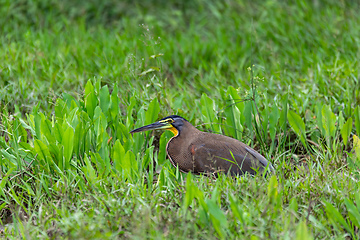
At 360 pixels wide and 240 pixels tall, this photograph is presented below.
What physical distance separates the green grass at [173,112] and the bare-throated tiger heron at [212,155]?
0.12m

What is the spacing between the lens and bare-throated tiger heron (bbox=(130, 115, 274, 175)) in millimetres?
3242

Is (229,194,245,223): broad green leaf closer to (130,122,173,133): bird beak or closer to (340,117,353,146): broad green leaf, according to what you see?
(130,122,173,133): bird beak

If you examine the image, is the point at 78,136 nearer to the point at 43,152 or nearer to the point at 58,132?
the point at 58,132

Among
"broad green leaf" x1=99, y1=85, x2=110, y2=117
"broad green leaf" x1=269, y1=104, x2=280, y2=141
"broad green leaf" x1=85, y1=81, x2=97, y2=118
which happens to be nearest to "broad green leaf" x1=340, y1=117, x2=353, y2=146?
"broad green leaf" x1=269, y1=104, x2=280, y2=141

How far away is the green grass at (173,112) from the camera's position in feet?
8.36

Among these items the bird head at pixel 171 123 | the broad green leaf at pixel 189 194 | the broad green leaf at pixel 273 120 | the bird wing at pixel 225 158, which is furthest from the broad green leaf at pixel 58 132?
the broad green leaf at pixel 273 120

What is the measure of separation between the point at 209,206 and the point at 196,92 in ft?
8.64

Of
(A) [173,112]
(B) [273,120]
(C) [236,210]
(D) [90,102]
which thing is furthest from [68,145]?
(B) [273,120]

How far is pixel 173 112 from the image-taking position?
13.3 feet

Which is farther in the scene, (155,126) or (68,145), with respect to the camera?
(155,126)

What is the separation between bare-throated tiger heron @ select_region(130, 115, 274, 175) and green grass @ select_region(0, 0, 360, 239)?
0.12 metres

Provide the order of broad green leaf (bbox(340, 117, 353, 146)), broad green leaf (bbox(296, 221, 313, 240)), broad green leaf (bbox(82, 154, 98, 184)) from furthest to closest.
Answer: broad green leaf (bbox(340, 117, 353, 146)) < broad green leaf (bbox(82, 154, 98, 184)) < broad green leaf (bbox(296, 221, 313, 240))

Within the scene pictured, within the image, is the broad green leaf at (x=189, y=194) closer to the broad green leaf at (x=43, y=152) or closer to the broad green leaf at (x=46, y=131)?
the broad green leaf at (x=43, y=152)

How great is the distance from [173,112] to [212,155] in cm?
92
